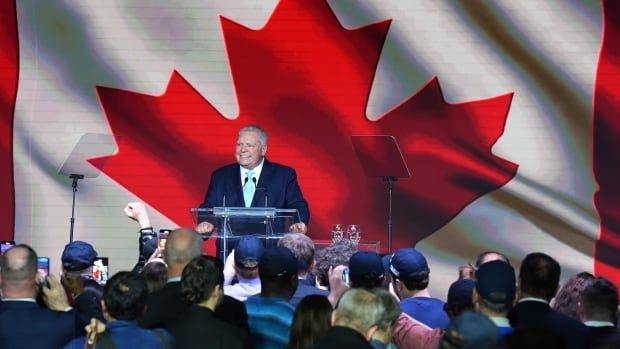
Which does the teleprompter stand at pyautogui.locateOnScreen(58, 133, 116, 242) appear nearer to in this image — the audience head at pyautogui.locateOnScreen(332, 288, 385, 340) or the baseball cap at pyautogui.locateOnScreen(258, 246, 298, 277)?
the baseball cap at pyautogui.locateOnScreen(258, 246, 298, 277)

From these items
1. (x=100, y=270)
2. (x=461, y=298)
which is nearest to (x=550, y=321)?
(x=461, y=298)

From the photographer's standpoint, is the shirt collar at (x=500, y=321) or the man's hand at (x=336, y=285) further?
the man's hand at (x=336, y=285)

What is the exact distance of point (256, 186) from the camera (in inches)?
300

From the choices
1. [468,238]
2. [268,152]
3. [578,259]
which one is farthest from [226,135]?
[578,259]

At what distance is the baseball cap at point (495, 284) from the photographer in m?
4.32

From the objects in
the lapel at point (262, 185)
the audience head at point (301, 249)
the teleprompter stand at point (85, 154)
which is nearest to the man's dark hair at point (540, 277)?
the audience head at point (301, 249)

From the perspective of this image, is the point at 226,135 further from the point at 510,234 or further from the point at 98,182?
the point at 510,234

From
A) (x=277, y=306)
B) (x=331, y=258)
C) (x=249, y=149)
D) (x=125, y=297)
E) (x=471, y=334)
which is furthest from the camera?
(x=249, y=149)

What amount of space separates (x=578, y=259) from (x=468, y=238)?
83 cm

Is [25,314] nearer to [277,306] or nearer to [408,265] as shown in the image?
[277,306]

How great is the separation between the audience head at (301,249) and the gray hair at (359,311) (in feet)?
4.99

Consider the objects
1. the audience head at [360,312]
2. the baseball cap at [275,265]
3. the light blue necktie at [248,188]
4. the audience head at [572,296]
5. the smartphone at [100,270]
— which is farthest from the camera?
the light blue necktie at [248,188]

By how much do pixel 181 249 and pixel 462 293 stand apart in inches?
45.2

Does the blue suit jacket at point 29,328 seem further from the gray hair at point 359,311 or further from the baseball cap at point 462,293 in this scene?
the baseball cap at point 462,293
